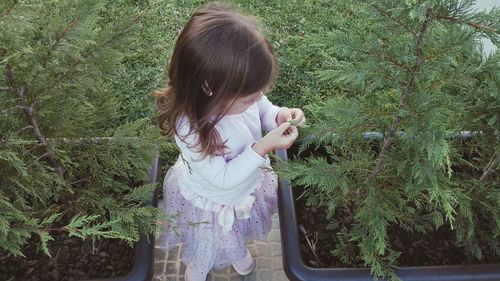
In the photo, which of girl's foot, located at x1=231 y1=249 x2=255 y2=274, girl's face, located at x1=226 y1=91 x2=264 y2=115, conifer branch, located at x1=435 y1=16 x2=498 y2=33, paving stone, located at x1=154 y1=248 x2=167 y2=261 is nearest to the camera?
conifer branch, located at x1=435 y1=16 x2=498 y2=33

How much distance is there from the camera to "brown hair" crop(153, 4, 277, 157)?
5.36 feet

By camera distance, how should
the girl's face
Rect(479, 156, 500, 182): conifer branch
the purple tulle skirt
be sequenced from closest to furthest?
the girl's face < Rect(479, 156, 500, 182): conifer branch < the purple tulle skirt

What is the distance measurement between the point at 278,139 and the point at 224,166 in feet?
0.78

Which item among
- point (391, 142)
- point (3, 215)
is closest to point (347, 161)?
point (391, 142)

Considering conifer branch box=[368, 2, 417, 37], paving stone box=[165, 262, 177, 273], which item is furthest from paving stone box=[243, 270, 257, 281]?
conifer branch box=[368, 2, 417, 37]

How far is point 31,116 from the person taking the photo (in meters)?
1.74

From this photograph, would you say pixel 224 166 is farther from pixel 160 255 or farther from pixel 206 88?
pixel 160 255

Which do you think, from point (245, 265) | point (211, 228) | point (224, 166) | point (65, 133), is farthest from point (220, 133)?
point (245, 265)

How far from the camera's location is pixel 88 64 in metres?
1.75

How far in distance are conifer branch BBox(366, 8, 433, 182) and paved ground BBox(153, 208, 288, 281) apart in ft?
3.34

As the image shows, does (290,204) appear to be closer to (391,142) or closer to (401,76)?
(391,142)

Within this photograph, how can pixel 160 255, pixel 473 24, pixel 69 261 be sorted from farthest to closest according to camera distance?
1. pixel 160 255
2. pixel 69 261
3. pixel 473 24

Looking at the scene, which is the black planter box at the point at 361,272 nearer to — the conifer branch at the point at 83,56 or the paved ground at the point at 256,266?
the paved ground at the point at 256,266

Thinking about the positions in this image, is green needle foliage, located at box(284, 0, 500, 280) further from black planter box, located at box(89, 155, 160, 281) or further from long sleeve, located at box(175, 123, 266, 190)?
black planter box, located at box(89, 155, 160, 281)
